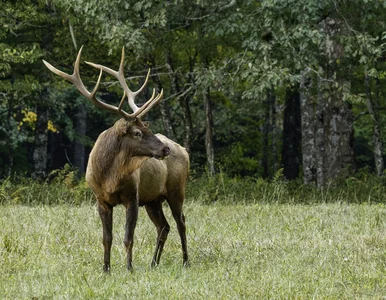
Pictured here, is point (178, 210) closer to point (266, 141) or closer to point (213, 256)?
point (213, 256)

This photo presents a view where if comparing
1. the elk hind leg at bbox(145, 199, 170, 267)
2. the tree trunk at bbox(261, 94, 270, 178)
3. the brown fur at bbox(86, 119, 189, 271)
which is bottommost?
the tree trunk at bbox(261, 94, 270, 178)

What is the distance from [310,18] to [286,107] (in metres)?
10.9

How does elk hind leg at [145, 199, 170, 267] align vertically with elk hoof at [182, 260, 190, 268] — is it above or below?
above

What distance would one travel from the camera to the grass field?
806cm

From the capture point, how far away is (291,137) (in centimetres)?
2912

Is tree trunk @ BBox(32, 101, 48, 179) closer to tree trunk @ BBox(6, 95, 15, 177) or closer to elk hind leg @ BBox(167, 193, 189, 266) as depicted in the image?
tree trunk @ BBox(6, 95, 15, 177)

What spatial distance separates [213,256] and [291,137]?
18860 mm

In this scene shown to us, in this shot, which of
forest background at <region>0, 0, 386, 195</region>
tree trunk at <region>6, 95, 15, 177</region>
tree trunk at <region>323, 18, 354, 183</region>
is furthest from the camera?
tree trunk at <region>6, 95, 15, 177</region>

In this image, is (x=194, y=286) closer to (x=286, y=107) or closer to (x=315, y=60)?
(x=315, y=60)

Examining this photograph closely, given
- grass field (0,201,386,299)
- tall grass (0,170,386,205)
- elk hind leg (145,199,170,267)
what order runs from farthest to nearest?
1. tall grass (0,170,386,205)
2. elk hind leg (145,199,170,267)
3. grass field (0,201,386,299)

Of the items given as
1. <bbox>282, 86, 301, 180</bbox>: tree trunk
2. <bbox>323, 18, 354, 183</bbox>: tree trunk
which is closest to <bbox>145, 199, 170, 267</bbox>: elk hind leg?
<bbox>323, 18, 354, 183</bbox>: tree trunk

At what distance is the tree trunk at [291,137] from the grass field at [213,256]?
44.7 ft

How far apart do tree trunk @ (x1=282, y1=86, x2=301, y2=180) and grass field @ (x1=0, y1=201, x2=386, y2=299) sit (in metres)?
13.6


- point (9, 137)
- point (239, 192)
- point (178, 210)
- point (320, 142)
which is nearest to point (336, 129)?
point (320, 142)
